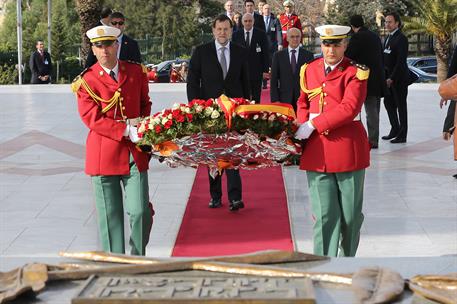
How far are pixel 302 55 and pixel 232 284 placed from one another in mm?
7529

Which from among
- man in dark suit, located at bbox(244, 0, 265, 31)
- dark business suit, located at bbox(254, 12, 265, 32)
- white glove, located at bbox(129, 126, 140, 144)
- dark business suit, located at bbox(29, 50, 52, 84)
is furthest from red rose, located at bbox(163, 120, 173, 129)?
dark business suit, located at bbox(29, 50, 52, 84)

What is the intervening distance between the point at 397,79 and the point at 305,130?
7.84 m

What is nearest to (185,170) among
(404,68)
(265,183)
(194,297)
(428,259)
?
(265,183)

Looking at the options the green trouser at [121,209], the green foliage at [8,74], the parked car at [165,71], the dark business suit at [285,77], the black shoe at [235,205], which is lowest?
the green foliage at [8,74]

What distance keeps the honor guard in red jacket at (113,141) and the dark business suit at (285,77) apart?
14.9 ft

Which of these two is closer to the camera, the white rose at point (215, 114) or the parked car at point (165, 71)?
the white rose at point (215, 114)

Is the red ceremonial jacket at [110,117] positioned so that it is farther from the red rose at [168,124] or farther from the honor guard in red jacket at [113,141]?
the red rose at [168,124]

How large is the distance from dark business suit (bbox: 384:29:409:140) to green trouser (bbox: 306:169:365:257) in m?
7.24

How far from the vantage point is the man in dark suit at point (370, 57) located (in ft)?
41.0

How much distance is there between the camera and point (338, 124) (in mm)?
6504

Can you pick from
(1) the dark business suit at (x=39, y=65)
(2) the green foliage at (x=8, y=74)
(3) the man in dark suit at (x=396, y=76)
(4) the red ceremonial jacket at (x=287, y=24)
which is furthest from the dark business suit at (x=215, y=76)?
(2) the green foliage at (x=8, y=74)

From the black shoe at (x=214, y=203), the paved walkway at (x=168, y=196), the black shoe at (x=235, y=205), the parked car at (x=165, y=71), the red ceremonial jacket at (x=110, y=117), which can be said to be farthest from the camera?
the parked car at (x=165, y=71)

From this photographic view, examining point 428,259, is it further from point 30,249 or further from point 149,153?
point 30,249

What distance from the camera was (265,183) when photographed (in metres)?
11.0
